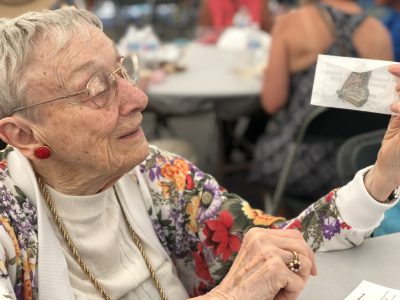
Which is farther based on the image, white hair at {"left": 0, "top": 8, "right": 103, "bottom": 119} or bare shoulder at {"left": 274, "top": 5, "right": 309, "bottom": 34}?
bare shoulder at {"left": 274, "top": 5, "right": 309, "bottom": 34}

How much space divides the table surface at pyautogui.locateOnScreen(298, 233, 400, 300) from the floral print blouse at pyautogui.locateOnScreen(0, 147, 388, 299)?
0.14 ft

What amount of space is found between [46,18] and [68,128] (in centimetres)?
24

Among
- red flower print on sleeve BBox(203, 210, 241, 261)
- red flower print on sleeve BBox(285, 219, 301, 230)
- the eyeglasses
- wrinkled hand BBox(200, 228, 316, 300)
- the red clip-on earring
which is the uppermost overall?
the eyeglasses

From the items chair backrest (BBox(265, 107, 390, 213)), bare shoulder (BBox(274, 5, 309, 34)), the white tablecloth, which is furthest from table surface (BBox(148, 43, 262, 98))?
chair backrest (BBox(265, 107, 390, 213))

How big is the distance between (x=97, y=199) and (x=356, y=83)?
0.65 meters

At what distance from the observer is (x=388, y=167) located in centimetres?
128

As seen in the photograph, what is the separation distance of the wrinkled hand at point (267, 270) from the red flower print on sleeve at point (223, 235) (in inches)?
12.9

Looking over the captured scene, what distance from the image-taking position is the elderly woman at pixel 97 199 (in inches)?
45.4

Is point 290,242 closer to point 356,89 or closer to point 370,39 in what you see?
point 356,89

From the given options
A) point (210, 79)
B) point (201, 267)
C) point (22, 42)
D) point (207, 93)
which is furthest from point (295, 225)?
point (210, 79)

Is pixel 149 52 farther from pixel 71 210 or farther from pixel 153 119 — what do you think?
pixel 71 210

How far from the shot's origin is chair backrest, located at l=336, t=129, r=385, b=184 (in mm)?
1879

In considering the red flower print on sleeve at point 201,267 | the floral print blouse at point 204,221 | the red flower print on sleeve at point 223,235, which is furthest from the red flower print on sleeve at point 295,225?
the red flower print on sleeve at point 201,267

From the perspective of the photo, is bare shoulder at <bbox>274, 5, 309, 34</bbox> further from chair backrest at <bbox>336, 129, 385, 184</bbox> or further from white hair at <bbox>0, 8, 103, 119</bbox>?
white hair at <bbox>0, 8, 103, 119</bbox>
